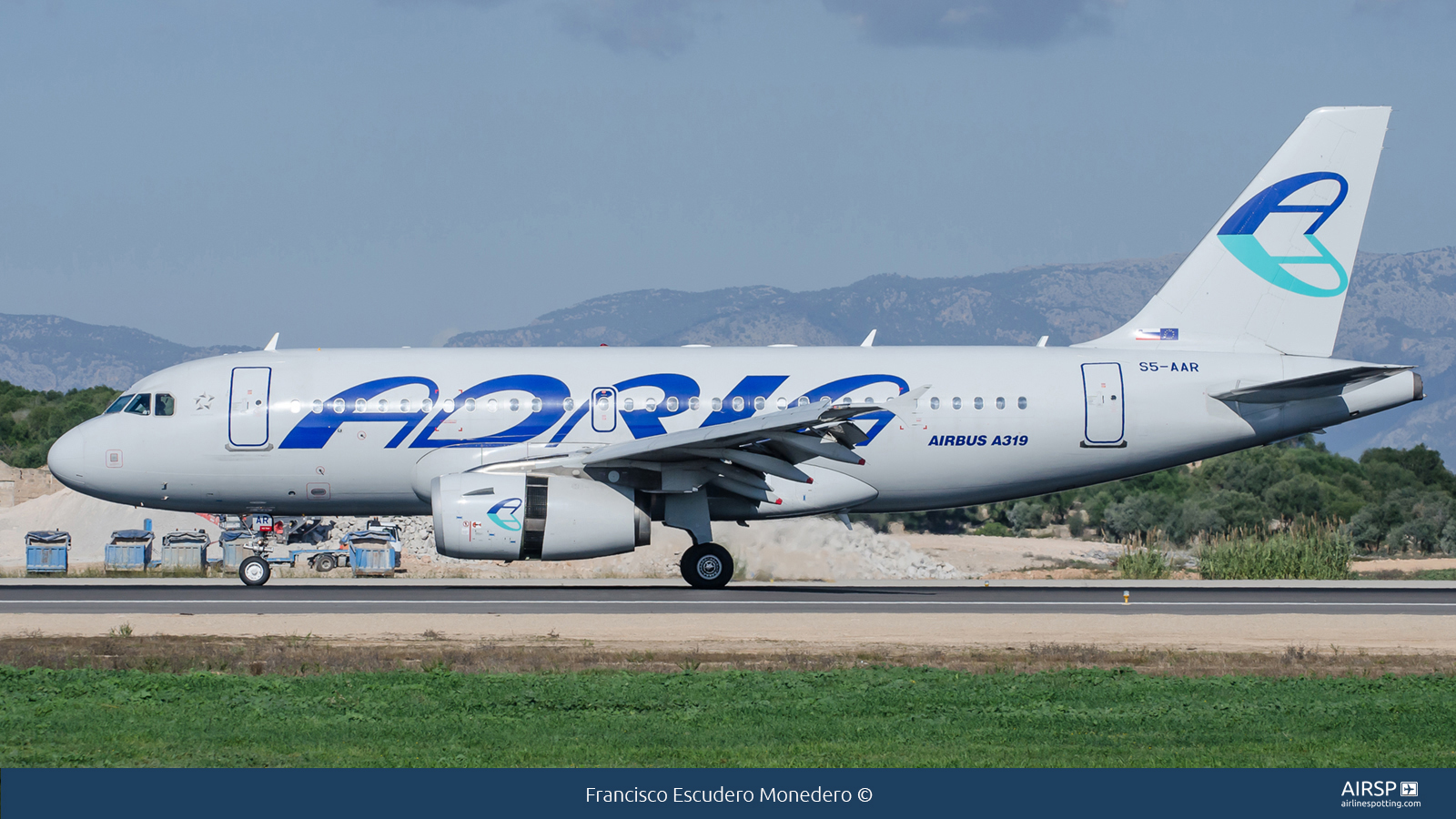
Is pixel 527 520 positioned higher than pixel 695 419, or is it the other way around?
pixel 695 419

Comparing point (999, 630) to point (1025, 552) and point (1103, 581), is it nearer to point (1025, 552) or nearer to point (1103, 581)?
point (1103, 581)

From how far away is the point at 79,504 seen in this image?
49.9m

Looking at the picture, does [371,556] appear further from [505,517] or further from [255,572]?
[505,517]

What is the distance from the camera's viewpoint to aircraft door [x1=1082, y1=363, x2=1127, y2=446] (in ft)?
78.4

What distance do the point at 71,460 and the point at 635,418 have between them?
365 inches

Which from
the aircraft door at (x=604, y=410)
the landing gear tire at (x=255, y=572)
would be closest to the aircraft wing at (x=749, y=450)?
the aircraft door at (x=604, y=410)

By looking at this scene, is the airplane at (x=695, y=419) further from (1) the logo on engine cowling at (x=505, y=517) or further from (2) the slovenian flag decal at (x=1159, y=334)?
(1) the logo on engine cowling at (x=505, y=517)

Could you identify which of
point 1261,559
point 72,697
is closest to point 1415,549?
point 1261,559

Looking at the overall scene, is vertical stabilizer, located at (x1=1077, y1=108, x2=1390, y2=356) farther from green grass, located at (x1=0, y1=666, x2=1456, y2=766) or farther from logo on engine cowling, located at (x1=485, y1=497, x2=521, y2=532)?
green grass, located at (x1=0, y1=666, x2=1456, y2=766)

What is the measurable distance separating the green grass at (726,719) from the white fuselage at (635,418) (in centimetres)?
1047

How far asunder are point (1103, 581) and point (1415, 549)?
26.7 m

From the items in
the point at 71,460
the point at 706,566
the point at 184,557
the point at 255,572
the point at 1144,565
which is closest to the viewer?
the point at 706,566

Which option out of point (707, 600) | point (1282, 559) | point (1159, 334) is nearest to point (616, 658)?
point (707, 600)

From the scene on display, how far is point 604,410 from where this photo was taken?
924 inches
